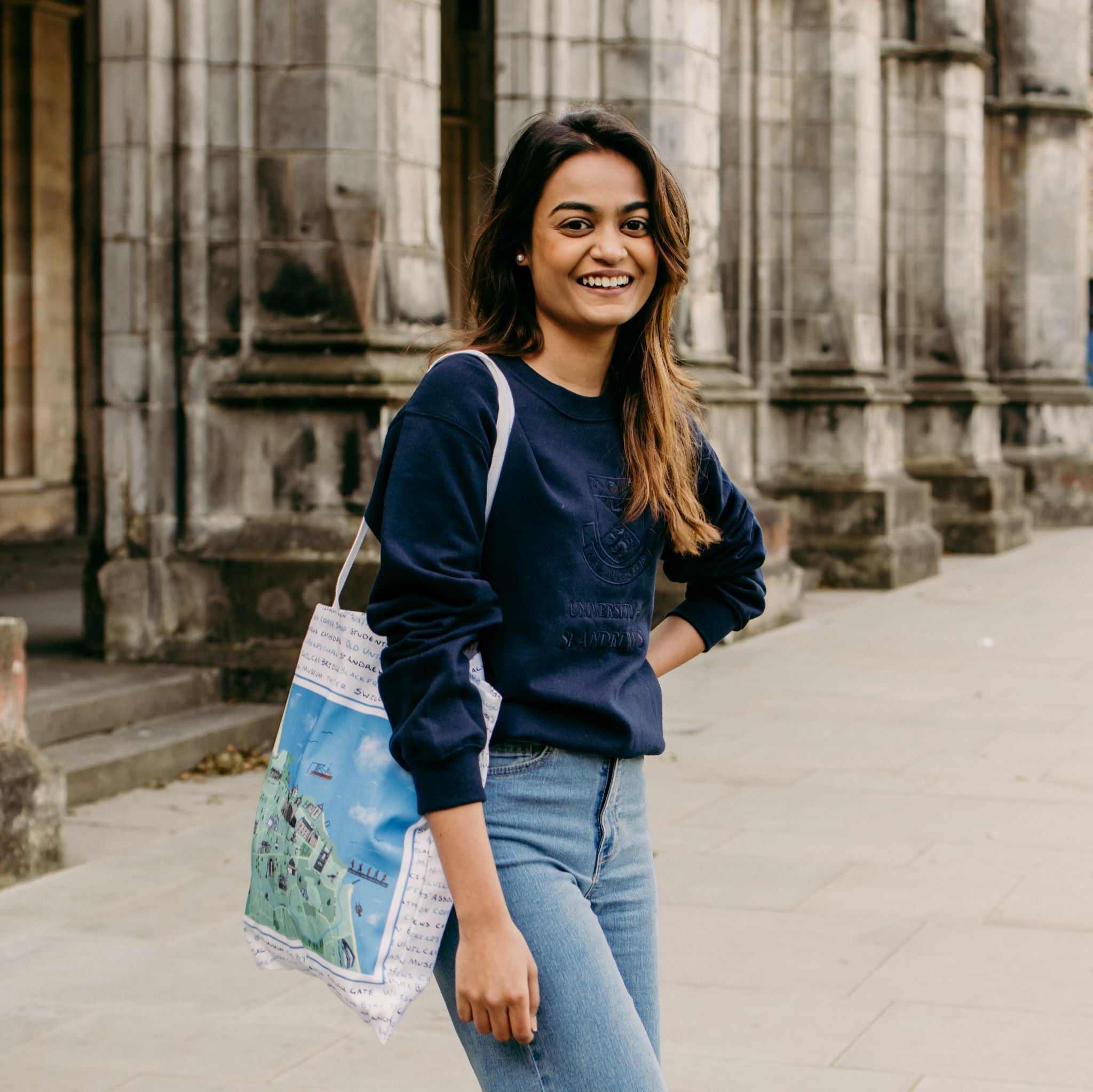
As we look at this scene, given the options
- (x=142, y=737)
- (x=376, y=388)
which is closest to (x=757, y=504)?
(x=376, y=388)

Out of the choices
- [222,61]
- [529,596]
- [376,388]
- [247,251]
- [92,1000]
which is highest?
[222,61]

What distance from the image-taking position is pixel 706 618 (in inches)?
108

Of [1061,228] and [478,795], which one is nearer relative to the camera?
[478,795]

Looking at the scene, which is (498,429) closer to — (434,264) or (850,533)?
(434,264)

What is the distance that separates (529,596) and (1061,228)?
20.1m

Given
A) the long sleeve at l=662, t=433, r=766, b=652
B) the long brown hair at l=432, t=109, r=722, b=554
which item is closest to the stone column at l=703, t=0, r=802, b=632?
the long sleeve at l=662, t=433, r=766, b=652

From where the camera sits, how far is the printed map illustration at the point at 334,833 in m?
2.22

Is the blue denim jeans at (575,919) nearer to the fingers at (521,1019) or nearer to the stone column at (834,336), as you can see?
the fingers at (521,1019)

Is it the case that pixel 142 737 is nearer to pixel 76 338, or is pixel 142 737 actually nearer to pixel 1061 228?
pixel 76 338

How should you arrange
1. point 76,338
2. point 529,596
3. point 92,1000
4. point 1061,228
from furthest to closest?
point 1061,228 → point 76,338 → point 92,1000 → point 529,596

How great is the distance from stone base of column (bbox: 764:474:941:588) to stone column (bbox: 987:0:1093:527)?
21.5 feet

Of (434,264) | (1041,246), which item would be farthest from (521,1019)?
(1041,246)

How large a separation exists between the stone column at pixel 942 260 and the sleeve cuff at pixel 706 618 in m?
15.2

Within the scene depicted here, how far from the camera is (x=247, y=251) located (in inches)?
343
